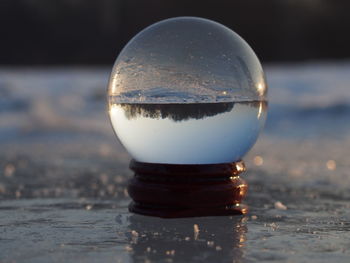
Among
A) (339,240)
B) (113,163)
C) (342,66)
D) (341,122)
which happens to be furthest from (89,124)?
(342,66)

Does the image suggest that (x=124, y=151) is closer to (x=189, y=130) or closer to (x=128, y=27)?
(x=189, y=130)

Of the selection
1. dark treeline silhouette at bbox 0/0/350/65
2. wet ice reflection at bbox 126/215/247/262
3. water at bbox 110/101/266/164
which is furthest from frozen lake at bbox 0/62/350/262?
dark treeline silhouette at bbox 0/0/350/65

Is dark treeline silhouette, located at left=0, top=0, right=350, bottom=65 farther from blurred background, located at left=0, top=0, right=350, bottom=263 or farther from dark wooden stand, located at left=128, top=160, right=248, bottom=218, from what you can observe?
dark wooden stand, located at left=128, top=160, right=248, bottom=218

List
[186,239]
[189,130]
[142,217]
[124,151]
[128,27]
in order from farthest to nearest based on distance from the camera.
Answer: [128,27] < [124,151] < [142,217] < [189,130] < [186,239]

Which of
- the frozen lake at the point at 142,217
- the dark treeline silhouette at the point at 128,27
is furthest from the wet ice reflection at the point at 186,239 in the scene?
the dark treeline silhouette at the point at 128,27

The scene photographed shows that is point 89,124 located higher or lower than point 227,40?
lower

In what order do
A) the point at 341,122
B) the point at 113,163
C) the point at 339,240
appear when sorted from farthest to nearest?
1. the point at 341,122
2. the point at 113,163
3. the point at 339,240

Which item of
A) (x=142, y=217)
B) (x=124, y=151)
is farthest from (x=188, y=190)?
(x=124, y=151)

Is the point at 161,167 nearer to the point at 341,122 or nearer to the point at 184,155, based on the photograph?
the point at 184,155
